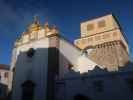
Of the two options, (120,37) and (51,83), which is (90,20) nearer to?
(120,37)

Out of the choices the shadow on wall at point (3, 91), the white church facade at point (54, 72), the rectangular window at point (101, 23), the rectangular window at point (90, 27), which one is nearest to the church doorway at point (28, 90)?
the white church facade at point (54, 72)

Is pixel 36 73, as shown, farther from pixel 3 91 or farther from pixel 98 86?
pixel 3 91

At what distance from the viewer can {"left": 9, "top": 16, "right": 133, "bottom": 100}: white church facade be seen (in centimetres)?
2009

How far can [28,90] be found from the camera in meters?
26.4

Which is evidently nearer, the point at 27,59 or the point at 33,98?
the point at 33,98

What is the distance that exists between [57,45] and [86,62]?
17.2 ft

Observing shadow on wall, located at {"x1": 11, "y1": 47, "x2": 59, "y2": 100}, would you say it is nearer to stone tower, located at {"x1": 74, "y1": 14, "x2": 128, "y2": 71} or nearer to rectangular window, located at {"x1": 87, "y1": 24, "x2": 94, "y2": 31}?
stone tower, located at {"x1": 74, "y1": 14, "x2": 128, "y2": 71}

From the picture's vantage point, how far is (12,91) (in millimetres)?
28781

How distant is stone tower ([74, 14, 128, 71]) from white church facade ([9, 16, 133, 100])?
0.76 meters

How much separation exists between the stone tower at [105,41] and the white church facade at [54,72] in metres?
0.76

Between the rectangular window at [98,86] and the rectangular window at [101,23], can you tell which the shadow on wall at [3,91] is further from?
the rectangular window at [98,86]

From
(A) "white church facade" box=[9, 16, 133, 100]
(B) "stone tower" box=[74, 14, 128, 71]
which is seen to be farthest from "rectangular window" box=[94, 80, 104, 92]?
(B) "stone tower" box=[74, 14, 128, 71]

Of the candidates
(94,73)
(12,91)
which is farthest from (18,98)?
(94,73)

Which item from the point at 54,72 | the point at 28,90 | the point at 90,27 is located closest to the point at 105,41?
the point at 90,27
